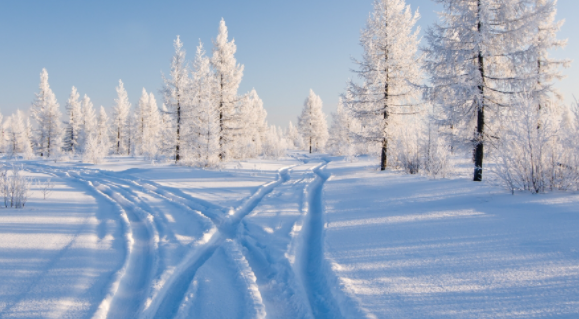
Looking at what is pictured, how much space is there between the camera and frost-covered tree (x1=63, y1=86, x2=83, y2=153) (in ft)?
146

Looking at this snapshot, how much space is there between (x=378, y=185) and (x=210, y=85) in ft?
56.8

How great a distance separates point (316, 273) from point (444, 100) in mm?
10007

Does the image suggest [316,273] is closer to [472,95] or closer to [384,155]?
[472,95]

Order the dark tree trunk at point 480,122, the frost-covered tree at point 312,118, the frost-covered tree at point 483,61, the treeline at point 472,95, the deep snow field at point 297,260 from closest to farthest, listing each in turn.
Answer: the deep snow field at point 297,260 → the treeline at point 472,95 → the frost-covered tree at point 483,61 → the dark tree trunk at point 480,122 → the frost-covered tree at point 312,118

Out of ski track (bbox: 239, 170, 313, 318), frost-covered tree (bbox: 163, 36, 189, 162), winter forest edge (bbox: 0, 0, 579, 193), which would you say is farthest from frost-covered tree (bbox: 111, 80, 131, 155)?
ski track (bbox: 239, 170, 313, 318)

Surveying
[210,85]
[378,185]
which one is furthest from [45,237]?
[210,85]

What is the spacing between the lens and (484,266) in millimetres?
3396

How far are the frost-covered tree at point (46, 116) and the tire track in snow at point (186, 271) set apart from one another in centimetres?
4432

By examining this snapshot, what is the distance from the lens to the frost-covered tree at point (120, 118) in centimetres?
4647

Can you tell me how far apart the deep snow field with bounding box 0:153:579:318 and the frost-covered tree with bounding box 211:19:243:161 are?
16662mm

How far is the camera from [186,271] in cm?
365

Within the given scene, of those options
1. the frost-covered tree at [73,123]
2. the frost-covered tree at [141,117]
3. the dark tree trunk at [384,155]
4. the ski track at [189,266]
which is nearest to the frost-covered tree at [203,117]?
the dark tree trunk at [384,155]

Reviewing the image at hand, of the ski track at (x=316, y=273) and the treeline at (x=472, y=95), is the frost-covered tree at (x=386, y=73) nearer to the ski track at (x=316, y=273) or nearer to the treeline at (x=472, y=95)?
the treeline at (x=472, y=95)

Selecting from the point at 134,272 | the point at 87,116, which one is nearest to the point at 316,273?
the point at 134,272
